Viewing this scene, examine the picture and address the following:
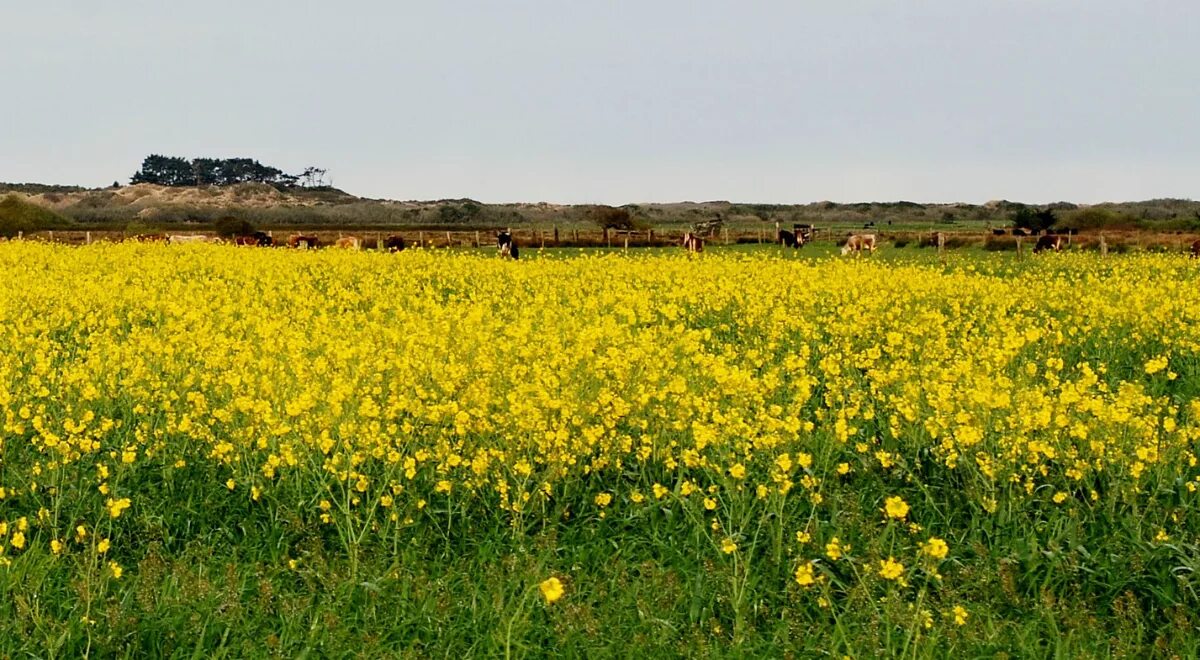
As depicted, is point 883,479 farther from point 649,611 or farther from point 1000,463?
point 649,611

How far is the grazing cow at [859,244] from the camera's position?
1373 inches

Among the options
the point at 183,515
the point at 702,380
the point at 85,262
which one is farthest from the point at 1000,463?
the point at 85,262

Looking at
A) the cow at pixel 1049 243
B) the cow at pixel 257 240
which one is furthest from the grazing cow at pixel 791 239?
the cow at pixel 257 240

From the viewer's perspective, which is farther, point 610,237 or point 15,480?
point 610,237

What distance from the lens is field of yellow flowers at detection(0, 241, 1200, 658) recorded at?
468 centimetres

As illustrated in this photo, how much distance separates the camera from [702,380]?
7.99 metres

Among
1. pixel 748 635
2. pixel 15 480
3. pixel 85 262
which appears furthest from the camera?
pixel 85 262

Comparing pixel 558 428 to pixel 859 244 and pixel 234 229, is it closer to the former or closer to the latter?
pixel 859 244

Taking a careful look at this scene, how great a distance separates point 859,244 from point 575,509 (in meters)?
33.1

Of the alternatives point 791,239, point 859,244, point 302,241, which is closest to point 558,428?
point 302,241

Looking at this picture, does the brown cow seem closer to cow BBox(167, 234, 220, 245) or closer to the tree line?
cow BBox(167, 234, 220, 245)

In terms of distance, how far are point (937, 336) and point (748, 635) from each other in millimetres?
6345

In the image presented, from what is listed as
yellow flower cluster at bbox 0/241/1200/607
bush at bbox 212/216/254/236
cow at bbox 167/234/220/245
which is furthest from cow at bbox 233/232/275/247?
yellow flower cluster at bbox 0/241/1200/607

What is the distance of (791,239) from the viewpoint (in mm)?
43688
